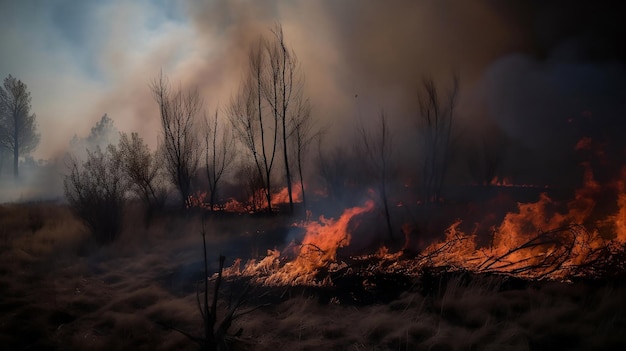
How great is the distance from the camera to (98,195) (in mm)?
12570

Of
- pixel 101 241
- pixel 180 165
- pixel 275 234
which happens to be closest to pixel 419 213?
pixel 275 234

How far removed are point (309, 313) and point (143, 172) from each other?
16746 mm

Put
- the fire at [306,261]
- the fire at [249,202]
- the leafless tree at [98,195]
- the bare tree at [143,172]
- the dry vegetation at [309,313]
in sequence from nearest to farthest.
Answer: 1. the dry vegetation at [309,313]
2. the fire at [306,261]
3. the leafless tree at [98,195]
4. the bare tree at [143,172]
5. the fire at [249,202]

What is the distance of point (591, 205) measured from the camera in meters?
9.89

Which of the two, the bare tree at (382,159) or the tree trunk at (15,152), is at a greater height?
the tree trunk at (15,152)

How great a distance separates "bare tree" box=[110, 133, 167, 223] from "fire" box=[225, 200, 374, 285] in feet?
36.9

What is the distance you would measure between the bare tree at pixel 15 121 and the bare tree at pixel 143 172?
19128mm

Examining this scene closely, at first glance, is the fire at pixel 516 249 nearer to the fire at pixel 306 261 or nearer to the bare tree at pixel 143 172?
the fire at pixel 306 261

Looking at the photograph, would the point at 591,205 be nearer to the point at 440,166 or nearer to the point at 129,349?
the point at 440,166

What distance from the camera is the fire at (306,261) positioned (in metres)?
8.55

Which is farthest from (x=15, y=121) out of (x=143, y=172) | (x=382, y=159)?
(x=382, y=159)

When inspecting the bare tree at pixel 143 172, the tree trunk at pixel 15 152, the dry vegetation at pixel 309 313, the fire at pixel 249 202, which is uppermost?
the tree trunk at pixel 15 152

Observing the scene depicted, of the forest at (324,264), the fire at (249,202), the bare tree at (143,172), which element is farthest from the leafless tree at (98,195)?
the fire at (249,202)

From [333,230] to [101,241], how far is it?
8.93 m
